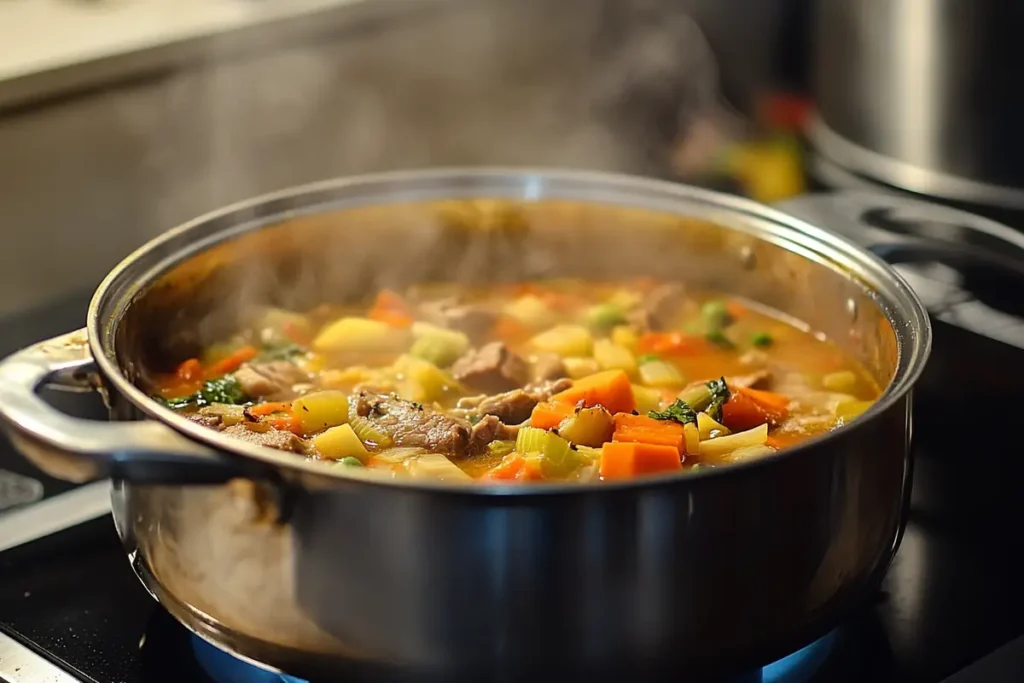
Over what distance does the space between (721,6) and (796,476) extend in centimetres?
221

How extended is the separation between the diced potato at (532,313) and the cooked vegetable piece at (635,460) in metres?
0.62

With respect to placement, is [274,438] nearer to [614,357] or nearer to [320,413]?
[320,413]

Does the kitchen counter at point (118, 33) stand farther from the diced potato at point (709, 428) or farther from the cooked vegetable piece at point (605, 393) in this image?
the diced potato at point (709, 428)

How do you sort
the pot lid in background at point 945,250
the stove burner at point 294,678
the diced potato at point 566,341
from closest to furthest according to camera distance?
the stove burner at point 294,678 < the pot lid in background at point 945,250 < the diced potato at point 566,341

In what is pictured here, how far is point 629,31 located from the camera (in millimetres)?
2854

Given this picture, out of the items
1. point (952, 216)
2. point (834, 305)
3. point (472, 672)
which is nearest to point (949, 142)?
point (952, 216)

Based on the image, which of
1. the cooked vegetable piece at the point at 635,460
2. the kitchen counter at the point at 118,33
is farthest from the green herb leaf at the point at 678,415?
the kitchen counter at the point at 118,33

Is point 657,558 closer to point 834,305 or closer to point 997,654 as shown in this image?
point 997,654

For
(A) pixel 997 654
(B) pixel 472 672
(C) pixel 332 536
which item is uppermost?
(C) pixel 332 536

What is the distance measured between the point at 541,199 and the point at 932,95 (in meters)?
0.71

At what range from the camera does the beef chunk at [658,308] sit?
6.08 feet

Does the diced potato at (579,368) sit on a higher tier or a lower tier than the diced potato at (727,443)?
lower

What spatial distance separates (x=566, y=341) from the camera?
1778 millimetres

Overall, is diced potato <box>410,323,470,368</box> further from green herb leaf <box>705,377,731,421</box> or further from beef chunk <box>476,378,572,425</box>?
green herb leaf <box>705,377,731,421</box>
